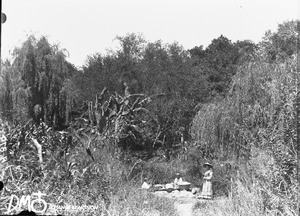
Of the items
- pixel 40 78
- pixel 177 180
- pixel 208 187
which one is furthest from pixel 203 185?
pixel 40 78

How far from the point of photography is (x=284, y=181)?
279 inches

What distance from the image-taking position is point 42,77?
59.8ft

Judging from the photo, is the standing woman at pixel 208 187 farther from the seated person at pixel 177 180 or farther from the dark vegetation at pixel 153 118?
the seated person at pixel 177 180

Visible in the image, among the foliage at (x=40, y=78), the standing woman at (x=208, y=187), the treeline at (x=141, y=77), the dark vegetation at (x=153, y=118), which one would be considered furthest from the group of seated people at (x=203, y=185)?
the foliage at (x=40, y=78)

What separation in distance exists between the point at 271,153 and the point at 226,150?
24.7ft

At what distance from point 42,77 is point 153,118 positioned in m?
4.70

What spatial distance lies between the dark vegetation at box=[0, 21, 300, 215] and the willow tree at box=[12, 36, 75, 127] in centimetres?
4

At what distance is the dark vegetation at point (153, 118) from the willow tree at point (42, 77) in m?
0.04

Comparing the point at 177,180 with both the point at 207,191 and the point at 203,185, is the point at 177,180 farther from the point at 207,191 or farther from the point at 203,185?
the point at 207,191

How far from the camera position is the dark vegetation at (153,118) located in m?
7.39

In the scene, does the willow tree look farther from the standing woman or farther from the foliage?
the standing woman

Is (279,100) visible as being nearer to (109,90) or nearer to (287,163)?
(287,163)

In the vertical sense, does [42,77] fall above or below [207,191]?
above

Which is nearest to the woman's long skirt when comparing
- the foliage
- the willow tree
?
the foliage
